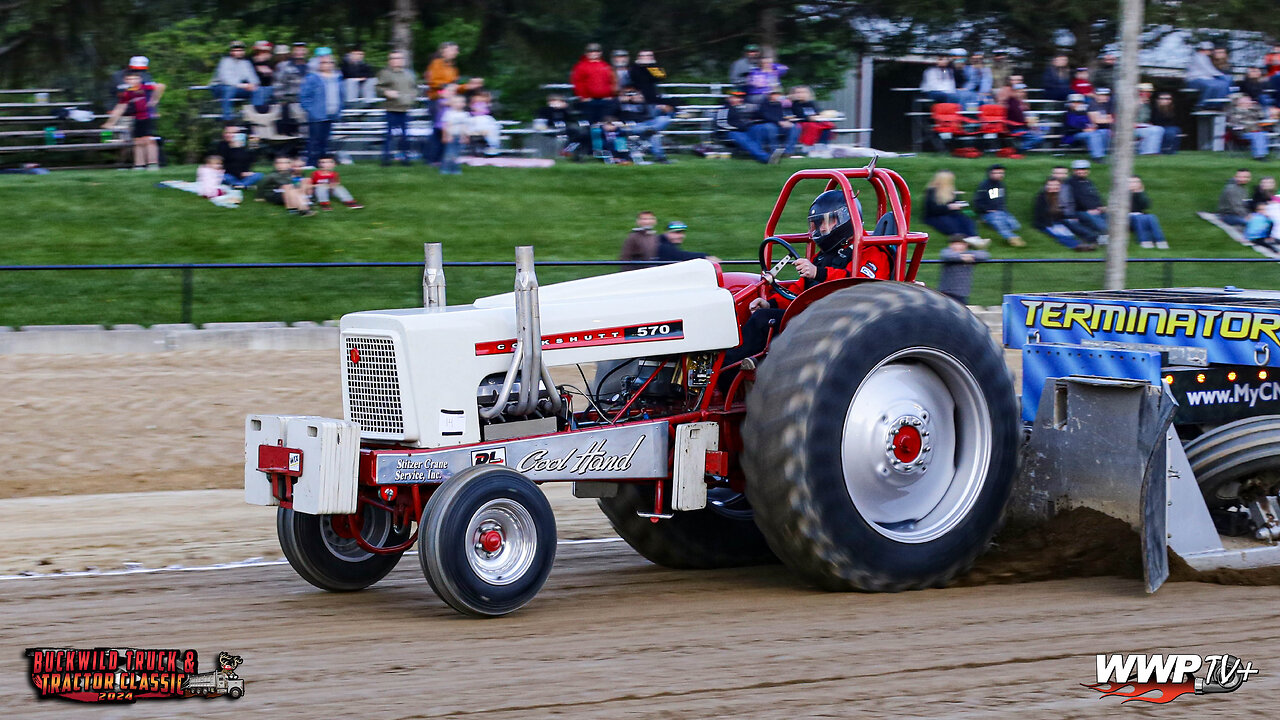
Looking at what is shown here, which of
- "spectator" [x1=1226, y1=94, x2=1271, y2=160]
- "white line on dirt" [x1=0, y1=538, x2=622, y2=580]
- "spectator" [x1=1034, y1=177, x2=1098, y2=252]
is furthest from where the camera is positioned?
"spectator" [x1=1226, y1=94, x2=1271, y2=160]

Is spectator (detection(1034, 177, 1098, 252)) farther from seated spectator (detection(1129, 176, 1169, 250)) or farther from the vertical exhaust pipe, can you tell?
the vertical exhaust pipe

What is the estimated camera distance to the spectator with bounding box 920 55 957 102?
850 inches

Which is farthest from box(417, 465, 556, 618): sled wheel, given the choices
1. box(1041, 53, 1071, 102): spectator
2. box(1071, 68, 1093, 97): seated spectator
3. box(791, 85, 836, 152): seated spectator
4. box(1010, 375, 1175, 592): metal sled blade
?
box(1071, 68, 1093, 97): seated spectator

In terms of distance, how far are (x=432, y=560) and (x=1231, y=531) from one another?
373 cm

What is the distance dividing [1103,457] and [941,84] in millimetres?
15793

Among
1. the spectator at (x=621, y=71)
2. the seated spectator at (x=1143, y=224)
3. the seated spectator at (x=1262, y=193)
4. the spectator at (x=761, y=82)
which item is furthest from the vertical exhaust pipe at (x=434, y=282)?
the seated spectator at (x=1262, y=193)

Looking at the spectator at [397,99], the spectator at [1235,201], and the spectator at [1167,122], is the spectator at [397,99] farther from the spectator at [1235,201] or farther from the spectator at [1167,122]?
the spectator at [1167,122]

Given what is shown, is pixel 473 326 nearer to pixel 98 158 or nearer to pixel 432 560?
pixel 432 560

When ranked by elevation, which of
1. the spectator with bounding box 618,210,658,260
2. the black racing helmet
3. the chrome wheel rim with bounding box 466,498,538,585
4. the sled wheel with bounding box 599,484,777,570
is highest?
the black racing helmet

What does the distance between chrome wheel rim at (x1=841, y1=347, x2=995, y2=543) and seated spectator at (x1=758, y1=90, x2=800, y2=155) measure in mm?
13625

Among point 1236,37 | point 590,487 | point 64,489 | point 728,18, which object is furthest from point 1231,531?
point 1236,37

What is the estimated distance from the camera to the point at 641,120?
2006 cm

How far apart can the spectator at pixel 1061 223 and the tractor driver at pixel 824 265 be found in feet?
42.3

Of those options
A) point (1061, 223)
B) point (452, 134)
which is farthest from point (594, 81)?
point (1061, 223)
